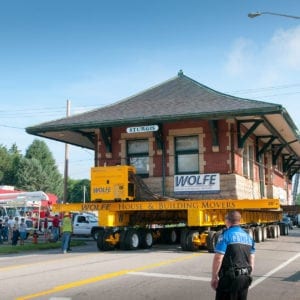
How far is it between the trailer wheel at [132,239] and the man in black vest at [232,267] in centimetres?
1411

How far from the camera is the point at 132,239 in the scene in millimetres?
20078

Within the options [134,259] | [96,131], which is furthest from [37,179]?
[134,259]

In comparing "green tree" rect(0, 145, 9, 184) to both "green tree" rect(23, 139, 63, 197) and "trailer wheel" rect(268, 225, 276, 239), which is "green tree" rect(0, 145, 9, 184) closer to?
"green tree" rect(23, 139, 63, 197)

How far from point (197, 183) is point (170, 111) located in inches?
130

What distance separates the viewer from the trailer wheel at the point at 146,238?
20.8 meters

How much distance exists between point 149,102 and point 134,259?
9218 mm

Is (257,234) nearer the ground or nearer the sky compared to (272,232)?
nearer the ground

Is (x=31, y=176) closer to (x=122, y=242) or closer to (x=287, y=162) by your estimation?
(x=287, y=162)

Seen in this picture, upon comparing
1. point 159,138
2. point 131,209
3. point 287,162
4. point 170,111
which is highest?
point 287,162

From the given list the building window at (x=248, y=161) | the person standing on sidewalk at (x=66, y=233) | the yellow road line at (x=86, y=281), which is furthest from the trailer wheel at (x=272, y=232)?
the yellow road line at (x=86, y=281)

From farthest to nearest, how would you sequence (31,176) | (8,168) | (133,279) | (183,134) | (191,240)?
(8,168) → (31,176) → (183,134) → (191,240) → (133,279)

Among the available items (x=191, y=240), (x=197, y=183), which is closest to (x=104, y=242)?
(x=191, y=240)

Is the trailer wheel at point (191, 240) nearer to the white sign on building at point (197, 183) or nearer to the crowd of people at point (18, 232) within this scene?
the white sign on building at point (197, 183)

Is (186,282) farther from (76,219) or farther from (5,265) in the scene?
(76,219)
